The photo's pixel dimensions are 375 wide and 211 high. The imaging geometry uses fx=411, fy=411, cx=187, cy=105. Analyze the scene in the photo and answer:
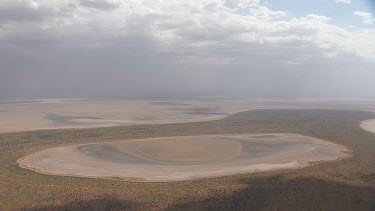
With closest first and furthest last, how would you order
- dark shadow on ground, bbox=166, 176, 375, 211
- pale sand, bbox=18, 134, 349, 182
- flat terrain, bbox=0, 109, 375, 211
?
dark shadow on ground, bbox=166, 176, 375, 211 < flat terrain, bbox=0, 109, 375, 211 < pale sand, bbox=18, 134, 349, 182

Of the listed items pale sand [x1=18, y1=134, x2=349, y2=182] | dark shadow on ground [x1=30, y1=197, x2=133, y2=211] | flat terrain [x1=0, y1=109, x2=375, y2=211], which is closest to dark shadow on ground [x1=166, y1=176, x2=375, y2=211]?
flat terrain [x1=0, y1=109, x2=375, y2=211]

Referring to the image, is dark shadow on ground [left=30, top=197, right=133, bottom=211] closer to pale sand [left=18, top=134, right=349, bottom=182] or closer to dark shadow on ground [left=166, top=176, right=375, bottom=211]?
dark shadow on ground [left=166, top=176, right=375, bottom=211]

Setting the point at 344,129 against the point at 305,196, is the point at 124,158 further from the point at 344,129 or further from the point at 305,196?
the point at 344,129

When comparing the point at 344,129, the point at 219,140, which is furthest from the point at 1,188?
the point at 344,129

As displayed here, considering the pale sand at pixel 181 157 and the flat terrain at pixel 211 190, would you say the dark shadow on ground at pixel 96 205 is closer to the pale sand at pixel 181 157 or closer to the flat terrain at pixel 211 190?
the flat terrain at pixel 211 190

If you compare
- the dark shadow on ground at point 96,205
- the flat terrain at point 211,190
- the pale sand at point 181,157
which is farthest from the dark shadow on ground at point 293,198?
the pale sand at point 181,157

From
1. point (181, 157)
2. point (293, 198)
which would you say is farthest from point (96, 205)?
point (181, 157)

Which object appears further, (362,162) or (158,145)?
(158,145)

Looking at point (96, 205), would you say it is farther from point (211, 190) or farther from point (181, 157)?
point (181, 157)
